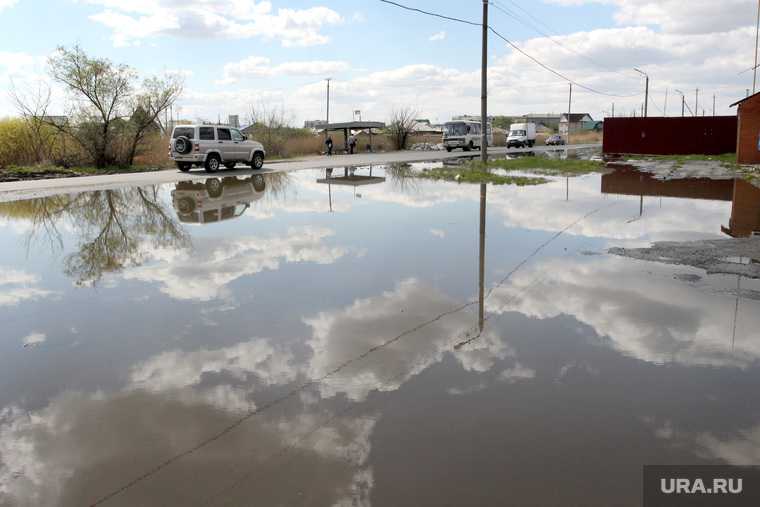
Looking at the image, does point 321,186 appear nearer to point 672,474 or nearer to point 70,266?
point 70,266

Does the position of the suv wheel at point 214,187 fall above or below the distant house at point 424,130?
below

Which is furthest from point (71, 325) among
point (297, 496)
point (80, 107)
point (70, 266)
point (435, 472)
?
point (80, 107)

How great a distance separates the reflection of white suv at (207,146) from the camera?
2533 cm

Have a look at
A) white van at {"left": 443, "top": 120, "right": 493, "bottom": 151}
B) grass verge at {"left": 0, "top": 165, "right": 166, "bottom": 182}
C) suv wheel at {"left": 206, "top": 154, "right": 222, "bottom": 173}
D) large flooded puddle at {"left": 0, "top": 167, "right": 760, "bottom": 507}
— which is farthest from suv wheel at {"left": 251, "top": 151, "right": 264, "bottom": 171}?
white van at {"left": 443, "top": 120, "right": 493, "bottom": 151}

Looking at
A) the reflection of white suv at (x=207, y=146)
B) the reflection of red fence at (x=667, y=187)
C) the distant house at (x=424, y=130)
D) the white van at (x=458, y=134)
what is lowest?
the reflection of red fence at (x=667, y=187)

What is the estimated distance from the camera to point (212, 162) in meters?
26.1

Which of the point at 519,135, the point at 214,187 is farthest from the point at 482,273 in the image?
the point at 519,135

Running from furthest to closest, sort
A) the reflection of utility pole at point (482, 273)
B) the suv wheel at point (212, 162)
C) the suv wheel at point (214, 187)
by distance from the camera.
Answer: the suv wheel at point (212, 162)
the suv wheel at point (214, 187)
the reflection of utility pole at point (482, 273)

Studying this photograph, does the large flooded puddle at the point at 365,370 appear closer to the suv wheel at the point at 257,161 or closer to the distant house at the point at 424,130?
the suv wheel at the point at 257,161

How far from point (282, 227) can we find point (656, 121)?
38356 mm

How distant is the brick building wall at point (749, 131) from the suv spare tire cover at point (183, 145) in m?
26.4

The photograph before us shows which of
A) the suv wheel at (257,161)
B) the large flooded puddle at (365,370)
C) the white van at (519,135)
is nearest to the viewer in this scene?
the large flooded puddle at (365,370)

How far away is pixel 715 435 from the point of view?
407cm

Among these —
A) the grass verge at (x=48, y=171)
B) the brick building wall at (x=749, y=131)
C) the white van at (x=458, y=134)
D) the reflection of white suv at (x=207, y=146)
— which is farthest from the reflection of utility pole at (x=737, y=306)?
the white van at (x=458, y=134)
